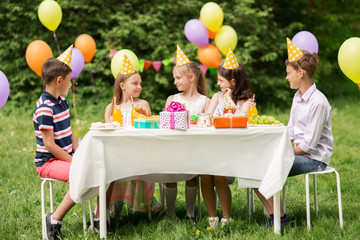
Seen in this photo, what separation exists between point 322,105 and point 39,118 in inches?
79.6

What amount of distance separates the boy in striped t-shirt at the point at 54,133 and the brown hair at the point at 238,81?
1221mm

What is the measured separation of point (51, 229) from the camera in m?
3.42

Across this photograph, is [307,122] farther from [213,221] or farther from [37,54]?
[37,54]

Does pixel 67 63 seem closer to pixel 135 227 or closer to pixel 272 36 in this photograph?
pixel 135 227

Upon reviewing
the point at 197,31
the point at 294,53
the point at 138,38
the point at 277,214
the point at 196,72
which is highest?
the point at 138,38

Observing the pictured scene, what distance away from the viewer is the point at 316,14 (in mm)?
11219

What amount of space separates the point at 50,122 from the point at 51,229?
2.53 feet

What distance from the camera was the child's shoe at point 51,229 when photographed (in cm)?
342

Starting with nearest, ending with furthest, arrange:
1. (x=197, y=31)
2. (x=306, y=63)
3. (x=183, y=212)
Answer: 1. (x=306, y=63)
2. (x=183, y=212)
3. (x=197, y=31)

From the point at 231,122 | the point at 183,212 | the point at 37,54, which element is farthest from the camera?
the point at 37,54

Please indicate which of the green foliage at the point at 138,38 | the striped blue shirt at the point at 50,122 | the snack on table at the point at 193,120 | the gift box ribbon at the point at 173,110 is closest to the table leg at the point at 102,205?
the striped blue shirt at the point at 50,122

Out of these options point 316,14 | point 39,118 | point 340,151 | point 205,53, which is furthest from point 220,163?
point 316,14

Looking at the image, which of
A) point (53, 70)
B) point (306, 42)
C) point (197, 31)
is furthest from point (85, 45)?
point (53, 70)

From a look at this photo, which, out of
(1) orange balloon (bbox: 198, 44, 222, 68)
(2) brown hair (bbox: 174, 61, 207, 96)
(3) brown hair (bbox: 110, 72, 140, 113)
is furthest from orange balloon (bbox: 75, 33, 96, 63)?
(2) brown hair (bbox: 174, 61, 207, 96)
